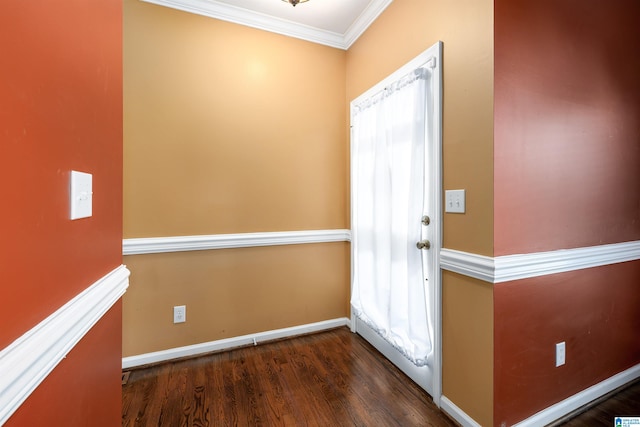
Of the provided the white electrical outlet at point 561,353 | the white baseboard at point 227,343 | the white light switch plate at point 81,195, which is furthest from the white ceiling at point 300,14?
the white baseboard at point 227,343

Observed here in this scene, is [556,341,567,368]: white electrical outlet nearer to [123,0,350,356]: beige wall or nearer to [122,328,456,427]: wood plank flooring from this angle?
[122,328,456,427]: wood plank flooring

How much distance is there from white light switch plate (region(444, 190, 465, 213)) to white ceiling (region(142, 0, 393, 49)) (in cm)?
150

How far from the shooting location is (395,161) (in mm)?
1917

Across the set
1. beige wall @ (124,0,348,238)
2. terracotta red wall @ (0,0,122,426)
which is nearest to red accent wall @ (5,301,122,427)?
terracotta red wall @ (0,0,122,426)

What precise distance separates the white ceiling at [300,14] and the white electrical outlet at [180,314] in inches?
89.4

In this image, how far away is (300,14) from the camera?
7.50 feet

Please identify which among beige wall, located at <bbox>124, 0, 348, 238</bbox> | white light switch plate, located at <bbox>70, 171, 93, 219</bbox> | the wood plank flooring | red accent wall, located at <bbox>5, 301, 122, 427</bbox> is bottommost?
the wood plank flooring

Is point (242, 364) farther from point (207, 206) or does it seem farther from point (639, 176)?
point (639, 176)

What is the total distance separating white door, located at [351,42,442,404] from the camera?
1645mm

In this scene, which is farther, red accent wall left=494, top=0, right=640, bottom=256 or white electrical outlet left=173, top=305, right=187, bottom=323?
white electrical outlet left=173, top=305, right=187, bottom=323

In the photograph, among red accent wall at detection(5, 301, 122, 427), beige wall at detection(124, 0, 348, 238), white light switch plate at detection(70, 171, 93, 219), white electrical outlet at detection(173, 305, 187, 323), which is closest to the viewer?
A: red accent wall at detection(5, 301, 122, 427)

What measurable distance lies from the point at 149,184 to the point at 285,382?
66.8 inches

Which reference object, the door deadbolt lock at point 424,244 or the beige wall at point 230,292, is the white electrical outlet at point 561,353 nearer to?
the door deadbolt lock at point 424,244

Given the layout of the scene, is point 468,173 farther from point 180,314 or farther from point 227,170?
point 180,314
